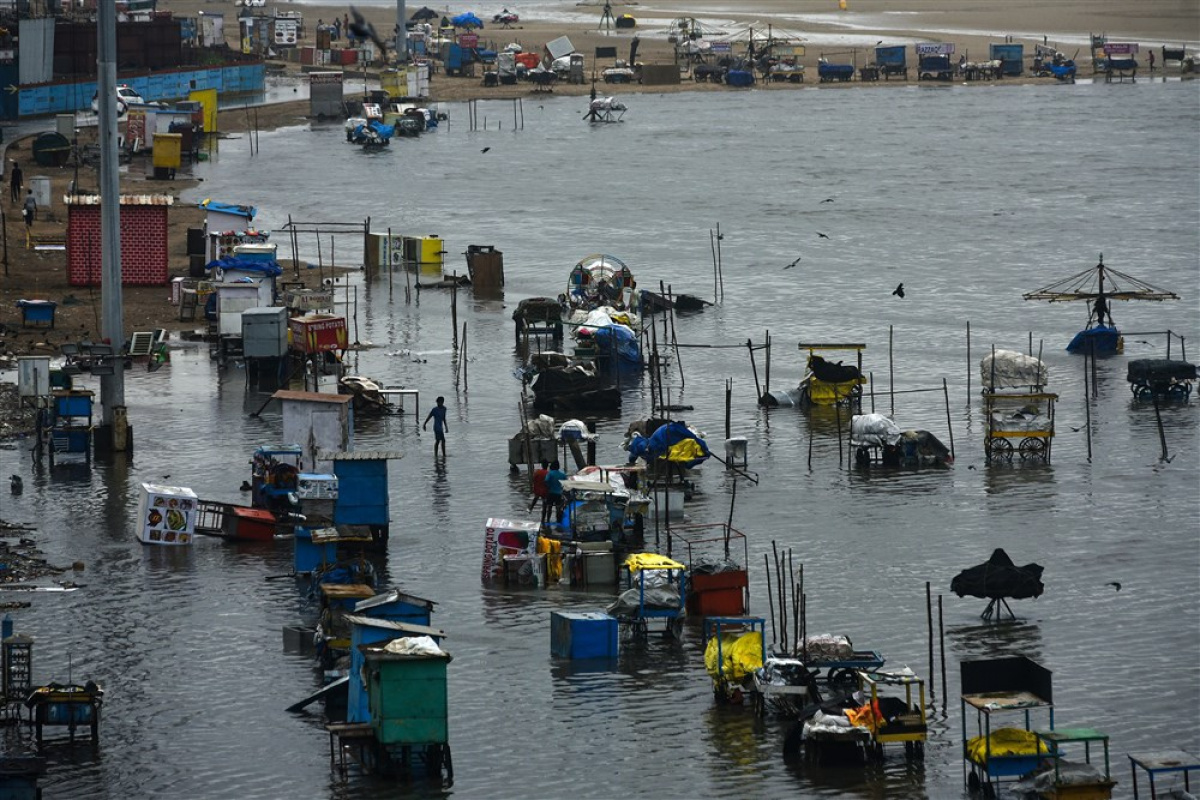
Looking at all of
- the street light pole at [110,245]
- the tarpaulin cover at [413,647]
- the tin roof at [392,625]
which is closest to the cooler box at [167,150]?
the street light pole at [110,245]

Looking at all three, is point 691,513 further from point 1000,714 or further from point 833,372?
point 1000,714

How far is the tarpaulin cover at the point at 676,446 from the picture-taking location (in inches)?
1325

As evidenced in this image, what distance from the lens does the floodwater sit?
22422 mm

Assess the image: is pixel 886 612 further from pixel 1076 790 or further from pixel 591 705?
pixel 1076 790

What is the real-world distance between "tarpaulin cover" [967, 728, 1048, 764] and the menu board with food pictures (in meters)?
14.0

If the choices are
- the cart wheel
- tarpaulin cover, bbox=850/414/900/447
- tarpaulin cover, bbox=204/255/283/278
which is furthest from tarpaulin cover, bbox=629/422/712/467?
tarpaulin cover, bbox=204/255/283/278

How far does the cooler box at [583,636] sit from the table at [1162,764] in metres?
6.92

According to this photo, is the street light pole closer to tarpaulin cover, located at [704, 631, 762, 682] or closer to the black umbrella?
tarpaulin cover, located at [704, 631, 762, 682]

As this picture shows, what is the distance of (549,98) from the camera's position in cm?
11162

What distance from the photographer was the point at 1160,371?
135ft

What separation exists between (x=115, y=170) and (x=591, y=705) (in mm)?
18365

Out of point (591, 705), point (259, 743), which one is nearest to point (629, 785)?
point (591, 705)

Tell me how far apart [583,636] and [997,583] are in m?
5.95

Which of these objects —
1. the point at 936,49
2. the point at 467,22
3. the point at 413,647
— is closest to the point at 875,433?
the point at 413,647
